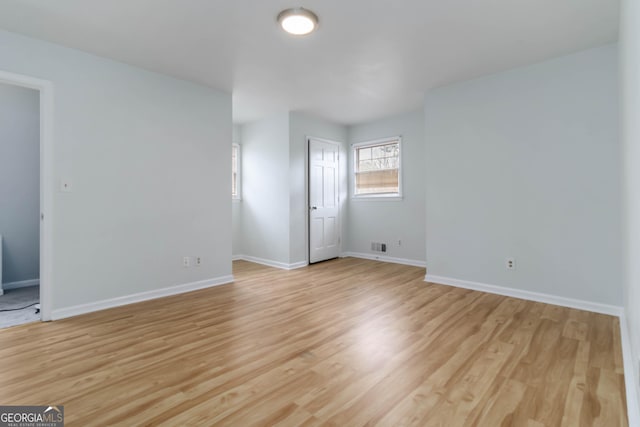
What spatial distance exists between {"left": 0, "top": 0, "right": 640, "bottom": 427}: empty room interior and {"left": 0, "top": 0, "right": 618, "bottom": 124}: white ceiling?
1.0 inches

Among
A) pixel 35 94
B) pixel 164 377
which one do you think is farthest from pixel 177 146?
pixel 164 377

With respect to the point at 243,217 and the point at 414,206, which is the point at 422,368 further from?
the point at 243,217

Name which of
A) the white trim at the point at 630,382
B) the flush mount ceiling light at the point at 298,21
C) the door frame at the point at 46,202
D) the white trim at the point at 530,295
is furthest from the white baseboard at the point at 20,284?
the white trim at the point at 630,382

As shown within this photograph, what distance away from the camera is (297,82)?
3898mm

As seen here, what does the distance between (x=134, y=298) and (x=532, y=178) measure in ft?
14.8

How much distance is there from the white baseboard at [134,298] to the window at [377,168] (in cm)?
309

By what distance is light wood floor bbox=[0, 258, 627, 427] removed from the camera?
63.6 inches

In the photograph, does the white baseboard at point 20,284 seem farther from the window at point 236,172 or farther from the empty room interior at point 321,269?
the window at point 236,172

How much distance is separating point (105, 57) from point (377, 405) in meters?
3.90

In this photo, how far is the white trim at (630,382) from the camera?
149 cm

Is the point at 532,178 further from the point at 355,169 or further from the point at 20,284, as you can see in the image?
the point at 20,284

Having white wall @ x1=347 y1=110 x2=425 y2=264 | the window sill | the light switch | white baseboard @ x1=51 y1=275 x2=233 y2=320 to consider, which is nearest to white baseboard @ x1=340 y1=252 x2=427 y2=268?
white wall @ x1=347 y1=110 x2=425 y2=264

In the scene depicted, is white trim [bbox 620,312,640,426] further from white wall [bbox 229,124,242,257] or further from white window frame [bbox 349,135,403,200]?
white wall [bbox 229,124,242,257]

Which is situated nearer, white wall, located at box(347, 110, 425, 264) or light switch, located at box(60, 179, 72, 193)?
light switch, located at box(60, 179, 72, 193)
